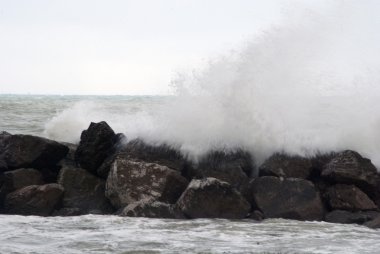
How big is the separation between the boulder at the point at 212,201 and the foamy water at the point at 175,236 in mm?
214

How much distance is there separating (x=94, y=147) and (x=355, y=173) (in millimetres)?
3719

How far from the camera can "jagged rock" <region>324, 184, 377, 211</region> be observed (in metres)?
6.63

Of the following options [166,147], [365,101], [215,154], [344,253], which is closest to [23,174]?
[166,147]

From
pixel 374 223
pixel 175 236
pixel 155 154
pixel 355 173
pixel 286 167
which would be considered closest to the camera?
pixel 175 236

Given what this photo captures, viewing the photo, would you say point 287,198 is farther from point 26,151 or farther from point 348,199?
point 26,151

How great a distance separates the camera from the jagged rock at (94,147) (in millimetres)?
7781

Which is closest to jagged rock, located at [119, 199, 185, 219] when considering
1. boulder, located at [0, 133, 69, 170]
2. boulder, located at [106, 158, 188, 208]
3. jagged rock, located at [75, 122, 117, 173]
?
boulder, located at [106, 158, 188, 208]

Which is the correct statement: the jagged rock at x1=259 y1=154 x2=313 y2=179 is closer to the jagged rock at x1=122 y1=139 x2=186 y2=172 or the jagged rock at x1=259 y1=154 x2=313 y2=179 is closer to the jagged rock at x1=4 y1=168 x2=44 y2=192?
the jagged rock at x1=122 y1=139 x2=186 y2=172

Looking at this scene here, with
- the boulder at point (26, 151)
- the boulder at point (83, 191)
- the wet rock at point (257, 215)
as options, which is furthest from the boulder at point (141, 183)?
the boulder at point (26, 151)

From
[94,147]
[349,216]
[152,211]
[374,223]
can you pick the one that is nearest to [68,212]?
[152,211]

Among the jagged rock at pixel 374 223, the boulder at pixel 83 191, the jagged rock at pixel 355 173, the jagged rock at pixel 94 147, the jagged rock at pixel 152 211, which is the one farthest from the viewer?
the jagged rock at pixel 94 147

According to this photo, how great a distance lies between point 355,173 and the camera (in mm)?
6848

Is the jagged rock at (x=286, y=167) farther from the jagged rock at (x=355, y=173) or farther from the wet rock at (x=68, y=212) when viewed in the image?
the wet rock at (x=68, y=212)

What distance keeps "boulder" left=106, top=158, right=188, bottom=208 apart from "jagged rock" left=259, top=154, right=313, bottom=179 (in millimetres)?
1123
